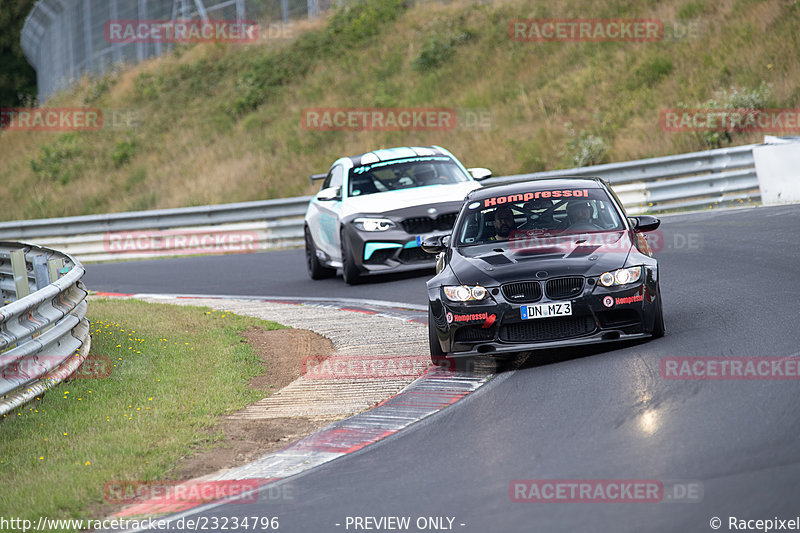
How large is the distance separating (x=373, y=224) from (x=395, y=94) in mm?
19242

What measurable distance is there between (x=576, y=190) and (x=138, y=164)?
29.9 metres

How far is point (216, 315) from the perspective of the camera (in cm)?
1346

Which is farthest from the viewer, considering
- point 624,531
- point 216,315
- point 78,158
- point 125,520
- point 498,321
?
point 78,158

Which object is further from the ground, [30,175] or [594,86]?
[594,86]

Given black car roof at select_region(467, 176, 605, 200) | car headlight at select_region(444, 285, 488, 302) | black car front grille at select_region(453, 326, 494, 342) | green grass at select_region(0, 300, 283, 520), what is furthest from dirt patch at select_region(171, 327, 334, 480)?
black car roof at select_region(467, 176, 605, 200)

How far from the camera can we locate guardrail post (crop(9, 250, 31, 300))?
38.9 feet

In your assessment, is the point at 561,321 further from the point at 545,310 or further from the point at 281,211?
the point at 281,211

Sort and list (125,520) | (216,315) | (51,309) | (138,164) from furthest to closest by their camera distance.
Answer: (138,164)
(216,315)
(51,309)
(125,520)

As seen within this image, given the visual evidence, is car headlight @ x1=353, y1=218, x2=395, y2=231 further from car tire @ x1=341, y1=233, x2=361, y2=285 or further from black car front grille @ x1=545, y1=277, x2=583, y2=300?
black car front grille @ x1=545, y1=277, x2=583, y2=300

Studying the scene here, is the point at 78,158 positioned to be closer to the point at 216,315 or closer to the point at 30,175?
the point at 30,175

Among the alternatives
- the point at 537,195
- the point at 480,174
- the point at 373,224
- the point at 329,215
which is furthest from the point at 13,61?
the point at 537,195

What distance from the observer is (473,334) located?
841cm

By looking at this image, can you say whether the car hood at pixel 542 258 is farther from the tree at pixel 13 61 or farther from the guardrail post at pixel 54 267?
the tree at pixel 13 61

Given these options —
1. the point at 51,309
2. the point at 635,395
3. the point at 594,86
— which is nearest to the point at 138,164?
the point at 594,86
